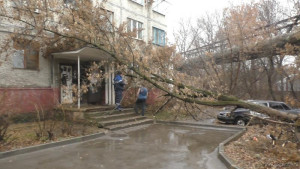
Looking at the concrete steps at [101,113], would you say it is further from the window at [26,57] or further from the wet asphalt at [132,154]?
the window at [26,57]

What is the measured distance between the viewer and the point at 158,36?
803 inches

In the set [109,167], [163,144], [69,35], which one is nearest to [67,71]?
[69,35]

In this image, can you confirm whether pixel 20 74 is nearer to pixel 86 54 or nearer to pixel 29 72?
pixel 29 72

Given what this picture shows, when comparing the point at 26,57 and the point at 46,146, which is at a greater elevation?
the point at 26,57

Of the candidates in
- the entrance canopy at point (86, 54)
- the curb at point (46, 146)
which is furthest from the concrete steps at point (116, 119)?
the entrance canopy at point (86, 54)

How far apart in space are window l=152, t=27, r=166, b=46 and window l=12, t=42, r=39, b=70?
10606 millimetres

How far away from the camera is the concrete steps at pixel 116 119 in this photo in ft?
34.7

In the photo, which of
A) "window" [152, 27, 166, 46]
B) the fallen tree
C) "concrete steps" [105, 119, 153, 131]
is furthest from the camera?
"window" [152, 27, 166, 46]

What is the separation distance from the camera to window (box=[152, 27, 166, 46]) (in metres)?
20.0

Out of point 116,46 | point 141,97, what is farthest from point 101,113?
point 116,46

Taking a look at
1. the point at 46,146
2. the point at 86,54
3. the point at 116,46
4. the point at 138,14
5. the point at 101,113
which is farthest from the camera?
the point at 138,14

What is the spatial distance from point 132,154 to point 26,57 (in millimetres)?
7837

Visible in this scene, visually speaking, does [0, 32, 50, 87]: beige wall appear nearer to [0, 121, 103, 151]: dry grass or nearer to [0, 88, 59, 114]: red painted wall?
[0, 88, 59, 114]: red painted wall

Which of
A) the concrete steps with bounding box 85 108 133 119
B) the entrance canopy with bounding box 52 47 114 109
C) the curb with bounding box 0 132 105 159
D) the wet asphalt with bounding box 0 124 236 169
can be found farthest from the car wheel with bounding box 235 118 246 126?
the entrance canopy with bounding box 52 47 114 109
